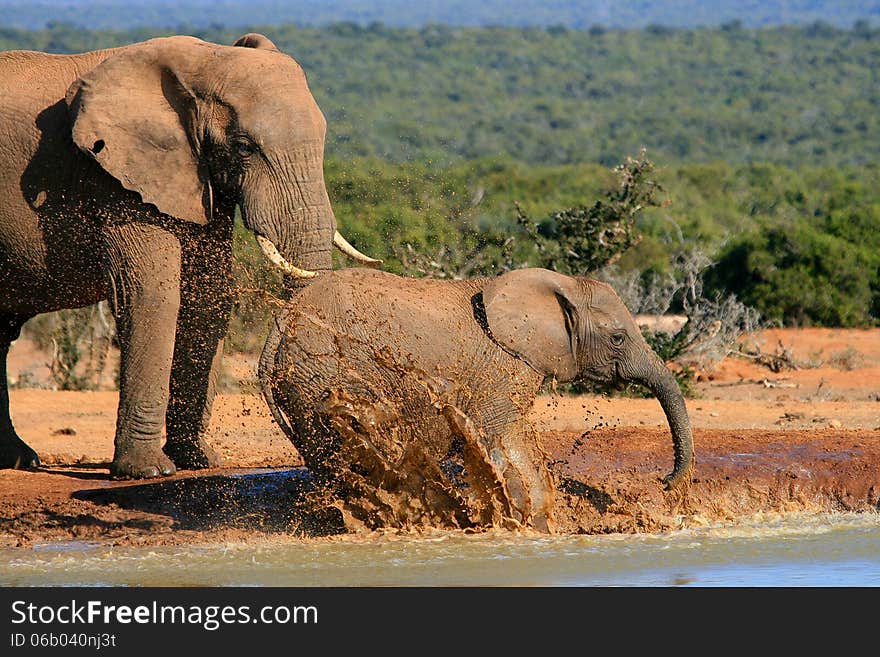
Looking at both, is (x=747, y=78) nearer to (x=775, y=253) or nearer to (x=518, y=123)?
(x=518, y=123)

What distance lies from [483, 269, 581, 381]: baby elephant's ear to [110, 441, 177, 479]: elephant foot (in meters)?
2.18

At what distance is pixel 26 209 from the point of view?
964 centimetres

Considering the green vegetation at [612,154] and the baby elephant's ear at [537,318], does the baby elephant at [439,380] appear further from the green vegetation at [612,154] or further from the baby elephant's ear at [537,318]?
the green vegetation at [612,154]

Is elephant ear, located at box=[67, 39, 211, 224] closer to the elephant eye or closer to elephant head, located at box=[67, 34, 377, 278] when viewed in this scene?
elephant head, located at box=[67, 34, 377, 278]

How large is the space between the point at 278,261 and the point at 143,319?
914mm

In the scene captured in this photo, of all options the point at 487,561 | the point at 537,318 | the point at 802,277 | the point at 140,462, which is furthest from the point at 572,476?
the point at 802,277

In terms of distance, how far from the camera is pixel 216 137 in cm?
943

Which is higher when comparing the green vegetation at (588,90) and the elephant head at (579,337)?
the elephant head at (579,337)

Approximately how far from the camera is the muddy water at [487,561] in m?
7.88

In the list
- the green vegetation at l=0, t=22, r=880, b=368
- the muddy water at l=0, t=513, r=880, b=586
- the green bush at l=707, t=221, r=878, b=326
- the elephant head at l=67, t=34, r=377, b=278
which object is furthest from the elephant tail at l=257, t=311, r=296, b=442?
the green bush at l=707, t=221, r=878, b=326

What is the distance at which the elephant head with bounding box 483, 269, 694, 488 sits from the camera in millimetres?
8852

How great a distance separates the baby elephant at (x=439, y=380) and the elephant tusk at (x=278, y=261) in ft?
0.53

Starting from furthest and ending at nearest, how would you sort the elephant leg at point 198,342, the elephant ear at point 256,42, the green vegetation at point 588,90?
the green vegetation at point 588,90 → the elephant ear at point 256,42 → the elephant leg at point 198,342

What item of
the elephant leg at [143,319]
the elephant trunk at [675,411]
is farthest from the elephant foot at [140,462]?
the elephant trunk at [675,411]
